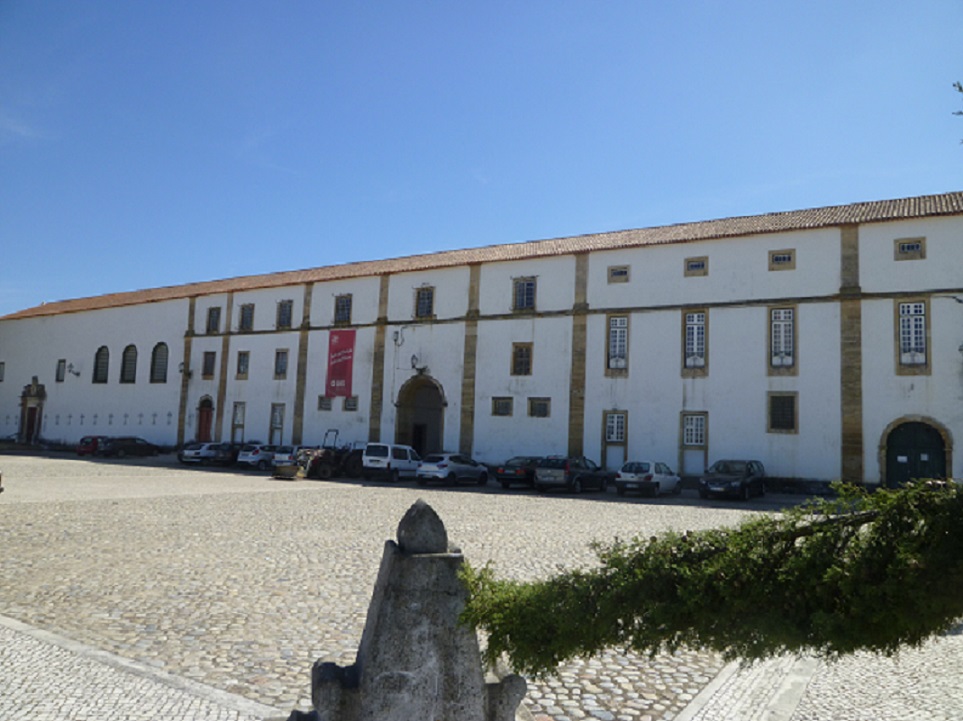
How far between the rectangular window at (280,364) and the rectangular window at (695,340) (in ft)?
66.1

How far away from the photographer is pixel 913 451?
78.4 ft

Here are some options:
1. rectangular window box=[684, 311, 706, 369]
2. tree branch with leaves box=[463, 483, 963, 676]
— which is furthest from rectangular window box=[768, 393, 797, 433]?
tree branch with leaves box=[463, 483, 963, 676]

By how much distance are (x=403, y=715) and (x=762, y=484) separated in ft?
80.0

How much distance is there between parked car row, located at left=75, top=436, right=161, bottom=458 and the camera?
37125 mm

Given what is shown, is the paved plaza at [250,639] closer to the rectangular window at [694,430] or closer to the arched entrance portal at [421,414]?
the rectangular window at [694,430]

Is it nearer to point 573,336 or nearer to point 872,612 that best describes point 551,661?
point 872,612

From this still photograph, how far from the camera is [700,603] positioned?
80.1 inches

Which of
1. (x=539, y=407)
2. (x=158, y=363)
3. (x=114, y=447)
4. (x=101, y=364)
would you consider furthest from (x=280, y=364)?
(x=101, y=364)

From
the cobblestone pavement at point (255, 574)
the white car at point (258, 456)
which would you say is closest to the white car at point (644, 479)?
the cobblestone pavement at point (255, 574)

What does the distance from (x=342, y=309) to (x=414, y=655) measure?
114 ft

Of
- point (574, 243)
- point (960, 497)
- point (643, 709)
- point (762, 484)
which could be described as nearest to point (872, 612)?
point (960, 497)

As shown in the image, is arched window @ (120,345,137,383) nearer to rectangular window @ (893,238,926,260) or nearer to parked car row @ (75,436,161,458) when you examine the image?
parked car row @ (75,436,161,458)

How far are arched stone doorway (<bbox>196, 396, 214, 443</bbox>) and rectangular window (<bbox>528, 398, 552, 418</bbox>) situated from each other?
18942 mm

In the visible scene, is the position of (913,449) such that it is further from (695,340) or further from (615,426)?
(615,426)
